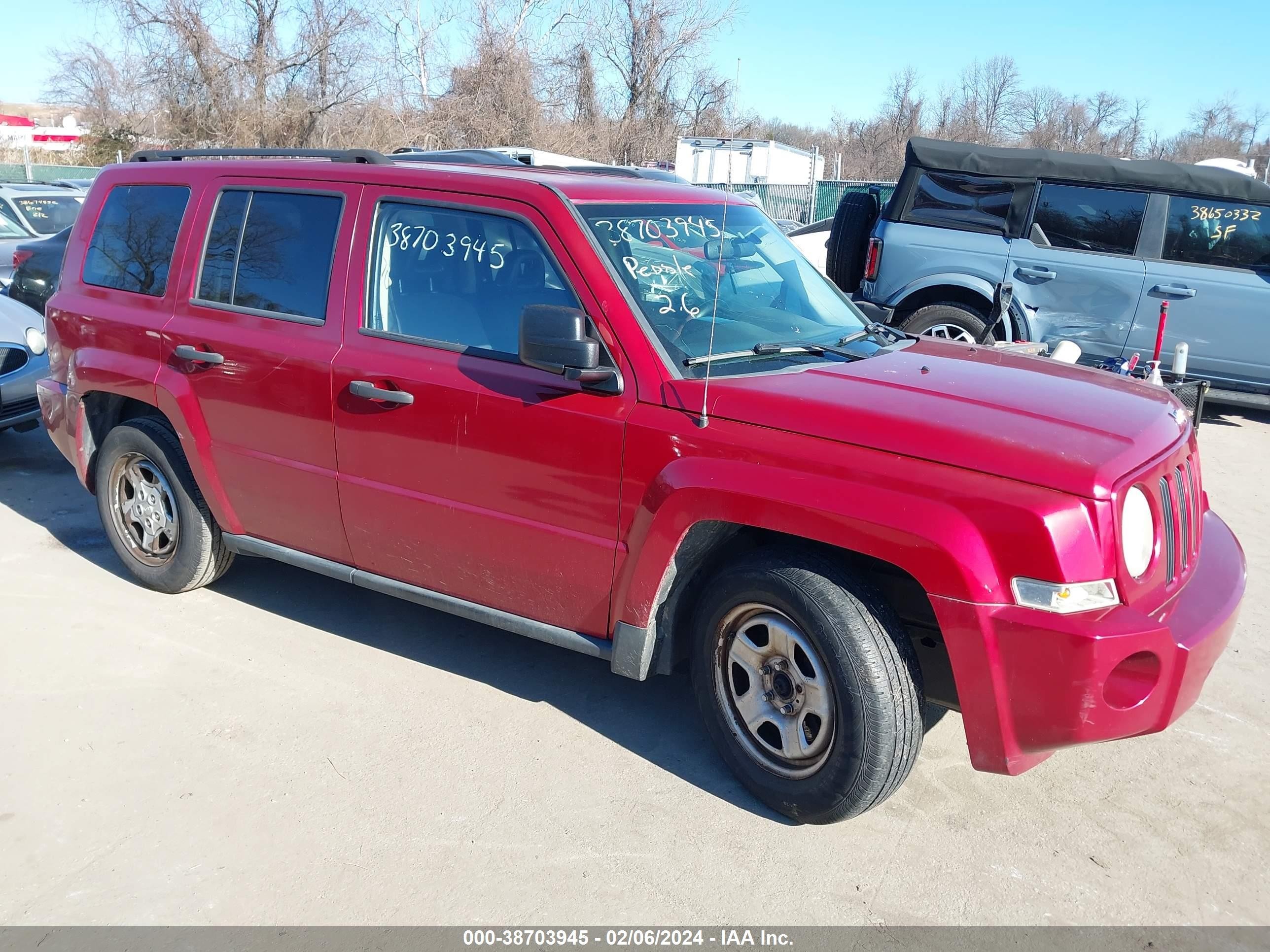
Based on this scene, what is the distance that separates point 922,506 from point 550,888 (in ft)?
5.04

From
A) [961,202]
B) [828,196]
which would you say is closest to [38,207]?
[961,202]

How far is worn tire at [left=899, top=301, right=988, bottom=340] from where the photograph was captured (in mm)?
8867

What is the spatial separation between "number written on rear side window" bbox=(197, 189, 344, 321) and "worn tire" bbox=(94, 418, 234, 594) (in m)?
0.74

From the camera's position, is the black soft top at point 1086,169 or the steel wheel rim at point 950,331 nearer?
the black soft top at point 1086,169

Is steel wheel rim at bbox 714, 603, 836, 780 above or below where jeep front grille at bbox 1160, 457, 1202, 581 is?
below

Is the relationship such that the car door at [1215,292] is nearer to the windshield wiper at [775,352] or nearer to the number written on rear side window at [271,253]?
the windshield wiper at [775,352]

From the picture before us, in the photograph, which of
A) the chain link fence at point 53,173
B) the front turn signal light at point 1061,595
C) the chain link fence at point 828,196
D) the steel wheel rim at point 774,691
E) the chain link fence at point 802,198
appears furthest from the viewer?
the chain link fence at point 53,173

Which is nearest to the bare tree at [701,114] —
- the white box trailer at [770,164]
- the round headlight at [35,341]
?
the white box trailer at [770,164]

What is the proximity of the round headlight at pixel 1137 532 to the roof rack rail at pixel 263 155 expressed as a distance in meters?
2.95

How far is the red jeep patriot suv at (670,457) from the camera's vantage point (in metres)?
2.83

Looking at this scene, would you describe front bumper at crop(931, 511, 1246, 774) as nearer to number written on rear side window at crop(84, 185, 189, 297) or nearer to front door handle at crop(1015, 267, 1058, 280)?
number written on rear side window at crop(84, 185, 189, 297)

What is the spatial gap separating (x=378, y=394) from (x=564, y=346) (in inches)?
36.3

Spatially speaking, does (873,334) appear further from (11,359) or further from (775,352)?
(11,359)

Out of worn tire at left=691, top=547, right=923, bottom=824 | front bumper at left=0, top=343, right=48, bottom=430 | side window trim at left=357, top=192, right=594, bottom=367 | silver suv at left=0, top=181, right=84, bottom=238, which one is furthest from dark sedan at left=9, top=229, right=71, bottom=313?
worn tire at left=691, top=547, right=923, bottom=824
